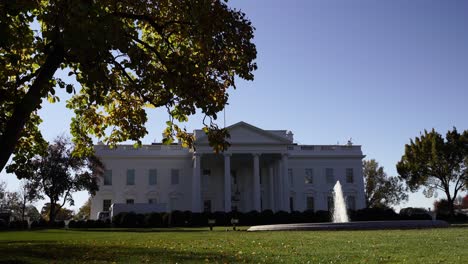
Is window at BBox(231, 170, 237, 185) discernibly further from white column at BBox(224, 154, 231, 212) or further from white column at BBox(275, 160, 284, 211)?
white column at BBox(224, 154, 231, 212)

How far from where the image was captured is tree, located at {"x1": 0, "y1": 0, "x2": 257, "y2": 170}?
8.34 meters

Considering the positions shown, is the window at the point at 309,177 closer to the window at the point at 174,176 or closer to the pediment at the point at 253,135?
the pediment at the point at 253,135

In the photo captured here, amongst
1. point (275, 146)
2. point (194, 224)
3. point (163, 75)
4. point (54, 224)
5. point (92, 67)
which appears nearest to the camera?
point (92, 67)

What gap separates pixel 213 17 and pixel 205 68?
1272 mm

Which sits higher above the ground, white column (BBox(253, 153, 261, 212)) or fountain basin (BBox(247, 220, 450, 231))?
white column (BBox(253, 153, 261, 212))

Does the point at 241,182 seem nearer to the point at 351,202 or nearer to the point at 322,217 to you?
the point at 351,202

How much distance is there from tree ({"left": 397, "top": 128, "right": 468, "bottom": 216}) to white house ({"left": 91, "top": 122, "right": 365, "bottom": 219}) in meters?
7.62

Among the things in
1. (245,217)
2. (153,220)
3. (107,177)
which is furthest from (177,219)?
(107,177)

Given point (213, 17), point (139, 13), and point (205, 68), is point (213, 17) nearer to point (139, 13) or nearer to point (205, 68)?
point (205, 68)

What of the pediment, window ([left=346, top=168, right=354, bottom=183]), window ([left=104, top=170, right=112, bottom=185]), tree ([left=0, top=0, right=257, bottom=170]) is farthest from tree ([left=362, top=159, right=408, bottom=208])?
tree ([left=0, top=0, right=257, bottom=170])

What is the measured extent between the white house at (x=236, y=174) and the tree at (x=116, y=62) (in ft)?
141

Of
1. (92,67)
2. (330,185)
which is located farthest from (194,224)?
(92,67)

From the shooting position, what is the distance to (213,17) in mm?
11133

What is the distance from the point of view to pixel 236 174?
66.2 m
